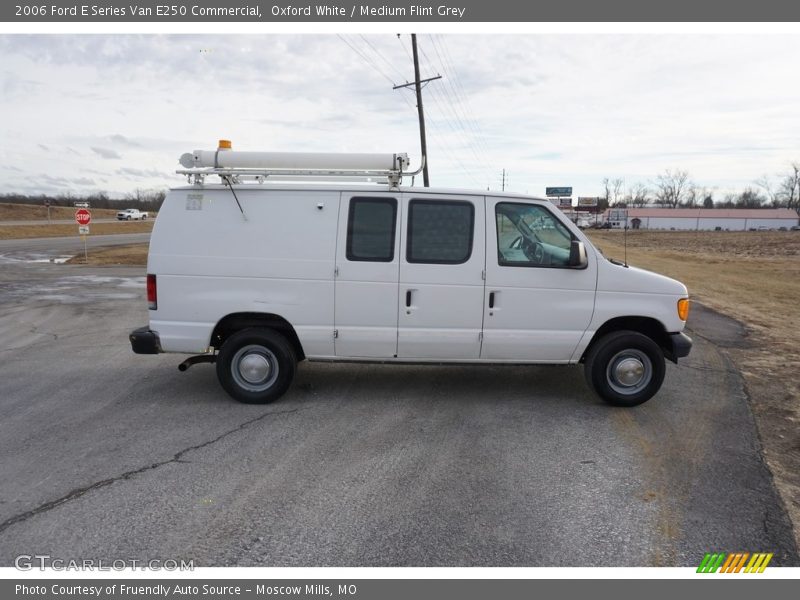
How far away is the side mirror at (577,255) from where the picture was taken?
5.64 m

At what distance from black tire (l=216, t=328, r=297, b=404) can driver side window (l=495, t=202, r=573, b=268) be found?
2451 millimetres

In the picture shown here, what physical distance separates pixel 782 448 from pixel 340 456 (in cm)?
378

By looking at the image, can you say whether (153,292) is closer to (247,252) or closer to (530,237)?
(247,252)

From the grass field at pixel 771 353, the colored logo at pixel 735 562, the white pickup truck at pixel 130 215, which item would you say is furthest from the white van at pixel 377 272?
the white pickup truck at pixel 130 215

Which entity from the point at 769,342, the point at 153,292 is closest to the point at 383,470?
the point at 153,292

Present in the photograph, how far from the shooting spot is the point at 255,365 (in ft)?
19.5

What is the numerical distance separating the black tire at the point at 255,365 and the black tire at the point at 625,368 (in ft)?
10.3

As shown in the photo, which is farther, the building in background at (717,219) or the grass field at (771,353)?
the building in background at (717,219)

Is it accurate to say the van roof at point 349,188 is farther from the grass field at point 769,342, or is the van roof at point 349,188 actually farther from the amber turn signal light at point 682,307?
the grass field at point 769,342

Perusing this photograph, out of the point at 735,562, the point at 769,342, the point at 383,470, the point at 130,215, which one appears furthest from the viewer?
the point at 130,215

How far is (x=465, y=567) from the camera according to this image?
3219mm

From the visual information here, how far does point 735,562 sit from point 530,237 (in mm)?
3374

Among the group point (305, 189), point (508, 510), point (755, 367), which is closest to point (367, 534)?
point (508, 510)

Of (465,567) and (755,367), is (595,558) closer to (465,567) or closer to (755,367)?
(465,567)
